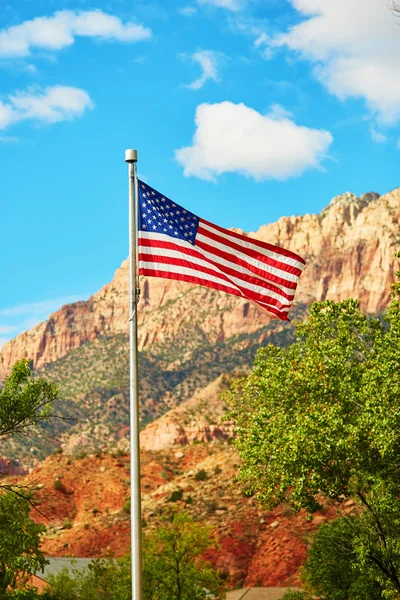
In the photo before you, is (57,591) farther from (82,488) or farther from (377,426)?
(82,488)

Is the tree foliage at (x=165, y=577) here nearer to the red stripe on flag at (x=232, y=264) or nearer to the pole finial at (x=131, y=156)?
the red stripe on flag at (x=232, y=264)

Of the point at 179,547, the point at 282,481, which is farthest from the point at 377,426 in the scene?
the point at 179,547

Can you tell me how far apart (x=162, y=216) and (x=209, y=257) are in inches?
49.5

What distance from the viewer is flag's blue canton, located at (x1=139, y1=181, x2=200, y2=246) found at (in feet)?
48.4

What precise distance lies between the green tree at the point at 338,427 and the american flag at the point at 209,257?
5756 millimetres

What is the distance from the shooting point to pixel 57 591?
4034cm

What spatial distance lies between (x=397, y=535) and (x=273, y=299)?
12.1 metres

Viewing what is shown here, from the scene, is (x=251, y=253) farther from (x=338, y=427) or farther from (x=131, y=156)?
(x=338, y=427)

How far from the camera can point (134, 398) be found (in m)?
13.6

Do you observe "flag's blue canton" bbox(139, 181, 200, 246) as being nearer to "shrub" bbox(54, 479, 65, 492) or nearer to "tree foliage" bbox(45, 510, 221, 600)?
"tree foliage" bbox(45, 510, 221, 600)

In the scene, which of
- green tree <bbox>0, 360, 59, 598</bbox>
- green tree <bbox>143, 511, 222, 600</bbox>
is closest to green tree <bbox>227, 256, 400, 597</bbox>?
green tree <bbox>0, 360, 59, 598</bbox>

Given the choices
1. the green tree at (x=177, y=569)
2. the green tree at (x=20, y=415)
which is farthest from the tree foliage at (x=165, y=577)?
the green tree at (x=20, y=415)

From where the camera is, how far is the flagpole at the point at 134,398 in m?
12.8

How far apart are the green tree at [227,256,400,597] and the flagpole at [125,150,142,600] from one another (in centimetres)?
834
